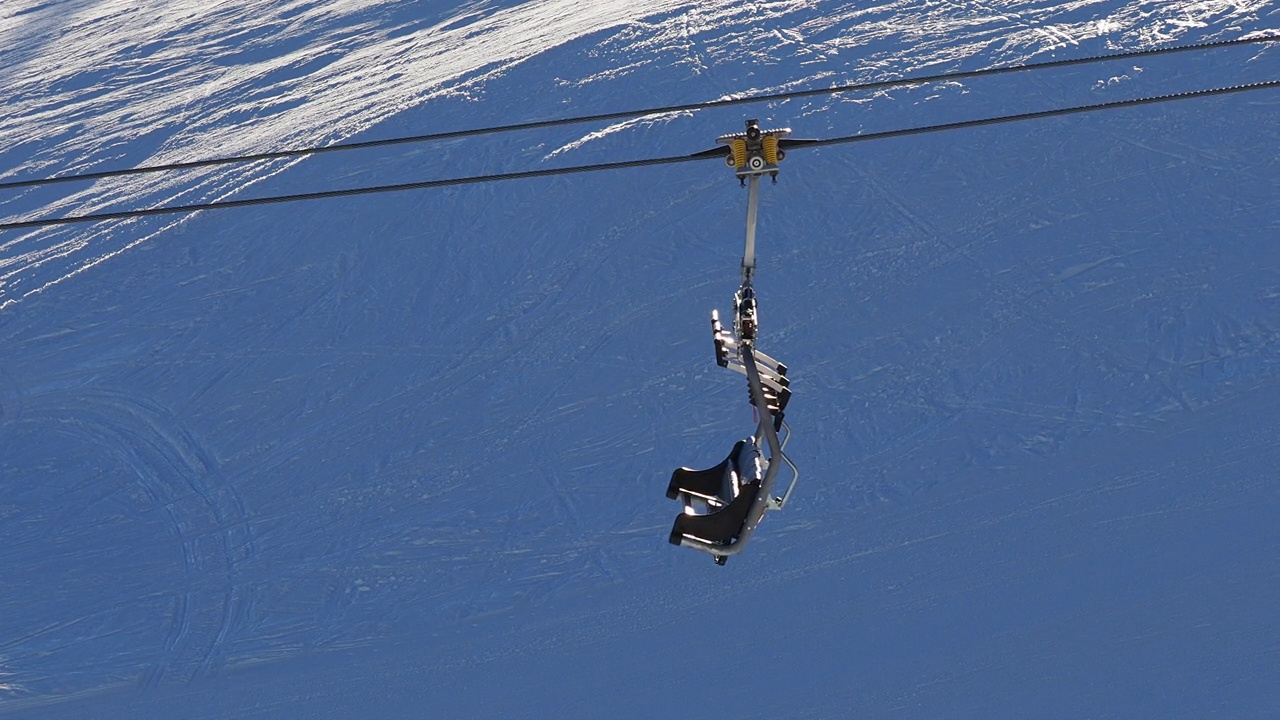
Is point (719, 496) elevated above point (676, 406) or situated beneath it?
elevated above

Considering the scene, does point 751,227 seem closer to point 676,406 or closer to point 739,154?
point 739,154

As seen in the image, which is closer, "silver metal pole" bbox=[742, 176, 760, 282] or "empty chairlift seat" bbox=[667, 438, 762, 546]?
"silver metal pole" bbox=[742, 176, 760, 282]

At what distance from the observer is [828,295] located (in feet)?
42.3

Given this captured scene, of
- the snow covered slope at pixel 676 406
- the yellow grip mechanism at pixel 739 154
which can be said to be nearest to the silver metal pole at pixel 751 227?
the yellow grip mechanism at pixel 739 154

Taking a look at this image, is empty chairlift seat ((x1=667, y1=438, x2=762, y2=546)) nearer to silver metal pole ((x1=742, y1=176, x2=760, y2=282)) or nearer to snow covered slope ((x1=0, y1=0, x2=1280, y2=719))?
silver metal pole ((x1=742, y1=176, x2=760, y2=282))

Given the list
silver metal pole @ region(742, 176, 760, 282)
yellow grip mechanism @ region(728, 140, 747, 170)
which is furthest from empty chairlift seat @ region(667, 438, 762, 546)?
yellow grip mechanism @ region(728, 140, 747, 170)

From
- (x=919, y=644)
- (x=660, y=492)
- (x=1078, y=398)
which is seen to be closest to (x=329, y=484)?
(x=660, y=492)

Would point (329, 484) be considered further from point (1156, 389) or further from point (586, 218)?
point (1156, 389)

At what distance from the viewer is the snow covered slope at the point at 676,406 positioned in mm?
11031

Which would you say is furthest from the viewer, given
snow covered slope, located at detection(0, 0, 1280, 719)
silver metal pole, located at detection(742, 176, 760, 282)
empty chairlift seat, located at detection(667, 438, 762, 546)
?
snow covered slope, located at detection(0, 0, 1280, 719)

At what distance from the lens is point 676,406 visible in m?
12.3

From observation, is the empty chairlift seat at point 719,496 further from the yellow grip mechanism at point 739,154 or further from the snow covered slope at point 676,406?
the snow covered slope at point 676,406

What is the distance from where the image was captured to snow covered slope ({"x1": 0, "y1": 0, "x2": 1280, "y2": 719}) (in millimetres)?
11031

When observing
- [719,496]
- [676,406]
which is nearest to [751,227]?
[719,496]
